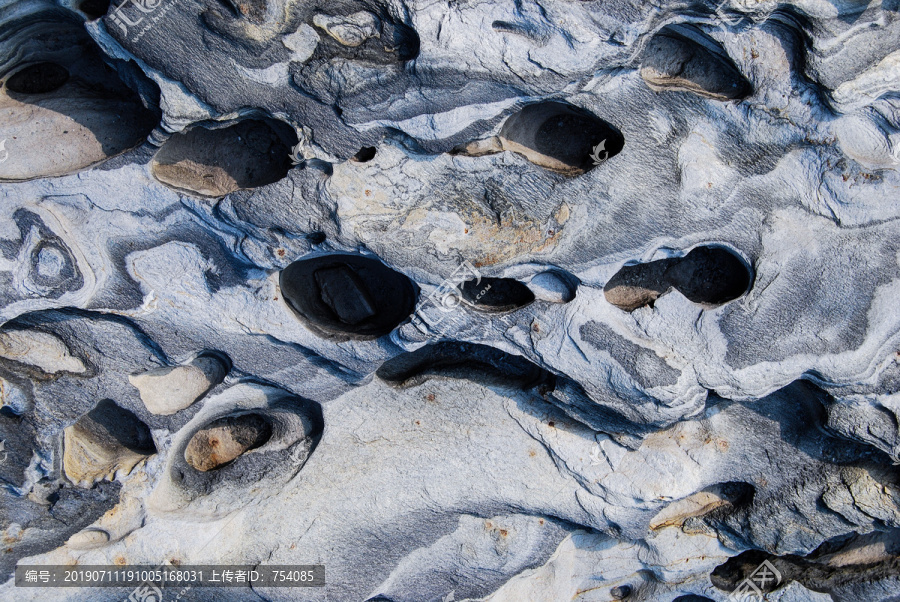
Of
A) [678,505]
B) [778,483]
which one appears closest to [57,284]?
[678,505]

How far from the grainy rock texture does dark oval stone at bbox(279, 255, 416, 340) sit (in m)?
0.01

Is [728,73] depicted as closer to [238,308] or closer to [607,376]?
[607,376]

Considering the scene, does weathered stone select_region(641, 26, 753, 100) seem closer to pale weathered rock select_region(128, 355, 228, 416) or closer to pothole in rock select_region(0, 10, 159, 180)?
pothole in rock select_region(0, 10, 159, 180)

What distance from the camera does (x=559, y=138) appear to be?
7.55 ft

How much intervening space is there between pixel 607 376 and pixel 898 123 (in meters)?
1.22

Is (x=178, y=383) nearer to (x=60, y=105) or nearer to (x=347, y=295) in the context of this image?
(x=347, y=295)

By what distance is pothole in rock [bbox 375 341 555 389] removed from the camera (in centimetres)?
279

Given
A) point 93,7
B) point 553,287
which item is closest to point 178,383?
point 93,7

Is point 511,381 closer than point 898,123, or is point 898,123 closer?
point 898,123

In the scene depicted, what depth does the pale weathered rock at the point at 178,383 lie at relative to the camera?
2.54 metres

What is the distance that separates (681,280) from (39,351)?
224cm

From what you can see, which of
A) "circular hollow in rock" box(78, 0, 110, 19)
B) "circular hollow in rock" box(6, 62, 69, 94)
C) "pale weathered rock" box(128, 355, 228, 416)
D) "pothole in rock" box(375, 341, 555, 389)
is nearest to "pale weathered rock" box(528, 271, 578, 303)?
"pothole in rock" box(375, 341, 555, 389)

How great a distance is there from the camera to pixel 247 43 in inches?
76.4

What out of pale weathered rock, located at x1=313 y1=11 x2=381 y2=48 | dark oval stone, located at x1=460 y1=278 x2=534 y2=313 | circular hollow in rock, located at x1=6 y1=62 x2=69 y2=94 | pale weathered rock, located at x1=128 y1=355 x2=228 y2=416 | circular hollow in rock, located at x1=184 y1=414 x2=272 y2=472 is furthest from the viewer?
circular hollow in rock, located at x1=184 y1=414 x2=272 y2=472
